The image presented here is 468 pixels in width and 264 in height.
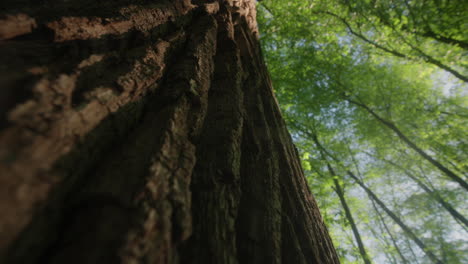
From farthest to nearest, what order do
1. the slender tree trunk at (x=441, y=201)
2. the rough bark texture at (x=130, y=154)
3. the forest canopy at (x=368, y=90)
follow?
the slender tree trunk at (x=441, y=201) → the forest canopy at (x=368, y=90) → the rough bark texture at (x=130, y=154)

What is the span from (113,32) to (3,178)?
34.9 inches

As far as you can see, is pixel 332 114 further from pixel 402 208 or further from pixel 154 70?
pixel 402 208

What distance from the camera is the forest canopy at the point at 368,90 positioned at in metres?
6.92

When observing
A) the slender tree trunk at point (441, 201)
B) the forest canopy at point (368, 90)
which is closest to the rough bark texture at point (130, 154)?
the forest canopy at point (368, 90)

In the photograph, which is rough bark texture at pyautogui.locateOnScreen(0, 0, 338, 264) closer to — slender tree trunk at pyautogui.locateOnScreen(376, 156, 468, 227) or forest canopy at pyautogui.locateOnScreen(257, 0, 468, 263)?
forest canopy at pyautogui.locateOnScreen(257, 0, 468, 263)

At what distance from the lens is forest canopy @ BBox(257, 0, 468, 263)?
22.7 ft

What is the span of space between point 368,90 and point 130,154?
1424 centimetres

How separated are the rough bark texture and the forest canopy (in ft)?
13.4

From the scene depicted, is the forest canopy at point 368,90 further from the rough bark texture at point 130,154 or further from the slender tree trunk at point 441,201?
the rough bark texture at point 130,154

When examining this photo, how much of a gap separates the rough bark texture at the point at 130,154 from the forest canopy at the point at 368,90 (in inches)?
161

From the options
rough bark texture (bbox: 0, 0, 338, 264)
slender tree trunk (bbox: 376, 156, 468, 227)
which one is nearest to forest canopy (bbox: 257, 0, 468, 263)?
slender tree trunk (bbox: 376, 156, 468, 227)

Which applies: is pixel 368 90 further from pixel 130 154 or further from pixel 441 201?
pixel 130 154

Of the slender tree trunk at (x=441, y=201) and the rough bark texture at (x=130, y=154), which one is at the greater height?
the slender tree trunk at (x=441, y=201)

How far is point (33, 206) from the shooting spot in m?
0.47
